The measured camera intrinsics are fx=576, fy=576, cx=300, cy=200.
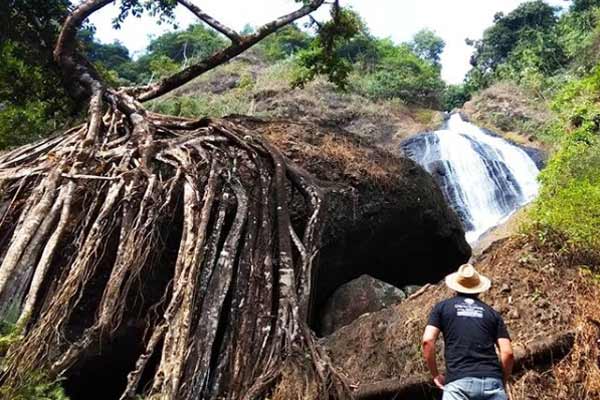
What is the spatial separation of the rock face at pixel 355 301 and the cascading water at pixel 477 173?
8.88m

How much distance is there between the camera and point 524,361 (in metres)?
5.02

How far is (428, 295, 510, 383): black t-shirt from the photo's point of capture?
3727 millimetres

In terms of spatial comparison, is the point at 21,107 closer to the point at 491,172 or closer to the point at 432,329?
the point at 432,329

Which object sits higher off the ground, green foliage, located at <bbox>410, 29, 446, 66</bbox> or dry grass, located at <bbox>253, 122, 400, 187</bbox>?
green foliage, located at <bbox>410, 29, 446, 66</bbox>

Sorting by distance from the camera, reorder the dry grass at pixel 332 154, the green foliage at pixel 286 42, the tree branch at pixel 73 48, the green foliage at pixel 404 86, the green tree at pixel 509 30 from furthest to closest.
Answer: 1. the green foliage at pixel 286 42
2. the green tree at pixel 509 30
3. the green foliage at pixel 404 86
4. the tree branch at pixel 73 48
5. the dry grass at pixel 332 154

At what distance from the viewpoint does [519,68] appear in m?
32.8

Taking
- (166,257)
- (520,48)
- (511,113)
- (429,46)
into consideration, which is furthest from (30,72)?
(429,46)

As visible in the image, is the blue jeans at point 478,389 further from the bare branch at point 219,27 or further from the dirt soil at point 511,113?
the dirt soil at point 511,113

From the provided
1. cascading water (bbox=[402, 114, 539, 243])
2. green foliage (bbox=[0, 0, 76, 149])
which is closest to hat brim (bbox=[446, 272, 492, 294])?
green foliage (bbox=[0, 0, 76, 149])

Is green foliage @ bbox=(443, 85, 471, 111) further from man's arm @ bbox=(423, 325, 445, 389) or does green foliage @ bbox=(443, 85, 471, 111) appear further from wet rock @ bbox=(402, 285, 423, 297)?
man's arm @ bbox=(423, 325, 445, 389)

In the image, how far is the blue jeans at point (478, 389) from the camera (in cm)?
364

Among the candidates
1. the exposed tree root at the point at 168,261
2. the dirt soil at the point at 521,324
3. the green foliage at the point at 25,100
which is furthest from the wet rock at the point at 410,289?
the green foliage at the point at 25,100

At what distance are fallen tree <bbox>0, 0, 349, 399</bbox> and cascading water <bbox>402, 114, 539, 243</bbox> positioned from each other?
11856 mm

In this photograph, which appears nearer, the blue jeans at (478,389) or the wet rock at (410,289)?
the blue jeans at (478,389)
